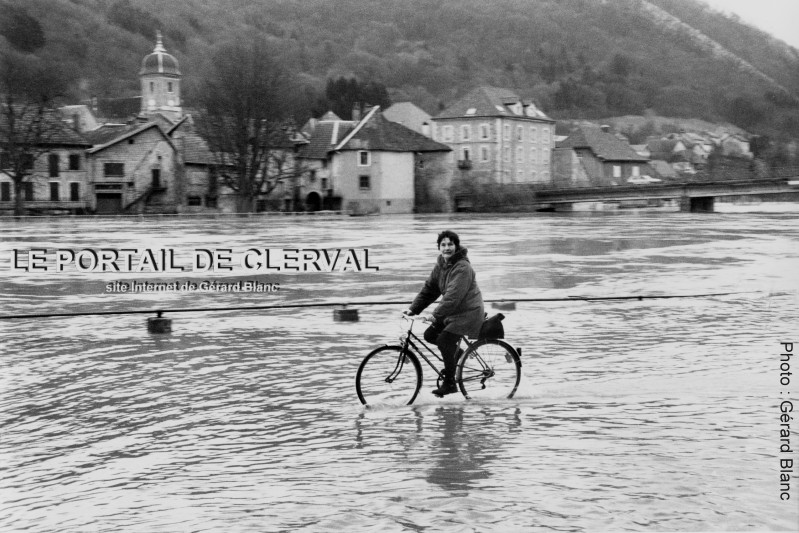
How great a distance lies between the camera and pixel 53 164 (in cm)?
8419

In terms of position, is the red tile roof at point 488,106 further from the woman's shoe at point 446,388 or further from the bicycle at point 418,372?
the woman's shoe at point 446,388

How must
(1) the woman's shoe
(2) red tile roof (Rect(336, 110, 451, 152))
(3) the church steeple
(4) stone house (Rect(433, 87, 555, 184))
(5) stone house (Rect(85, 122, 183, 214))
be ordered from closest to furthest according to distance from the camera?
1. (1) the woman's shoe
2. (5) stone house (Rect(85, 122, 183, 214))
3. (2) red tile roof (Rect(336, 110, 451, 152))
4. (4) stone house (Rect(433, 87, 555, 184))
5. (3) the church steeple

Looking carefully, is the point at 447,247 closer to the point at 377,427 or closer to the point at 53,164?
the point at 377,427

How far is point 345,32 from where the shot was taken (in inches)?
6767

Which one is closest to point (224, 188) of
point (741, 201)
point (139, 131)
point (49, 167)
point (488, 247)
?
point (139, 131)

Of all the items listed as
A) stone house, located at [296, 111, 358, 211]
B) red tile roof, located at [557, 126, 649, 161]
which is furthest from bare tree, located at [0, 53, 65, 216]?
red tile roof, located at [557, 126, 649, 161]

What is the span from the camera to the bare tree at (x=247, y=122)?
7988 cm

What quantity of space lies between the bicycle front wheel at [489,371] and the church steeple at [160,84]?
11671 centimetres

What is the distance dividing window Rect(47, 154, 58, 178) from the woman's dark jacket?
79633mm

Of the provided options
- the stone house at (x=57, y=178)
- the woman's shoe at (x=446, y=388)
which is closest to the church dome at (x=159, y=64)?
the stone house at (x=57, y=178)

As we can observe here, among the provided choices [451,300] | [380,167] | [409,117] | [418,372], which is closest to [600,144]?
[409,117]

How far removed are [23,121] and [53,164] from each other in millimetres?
4030

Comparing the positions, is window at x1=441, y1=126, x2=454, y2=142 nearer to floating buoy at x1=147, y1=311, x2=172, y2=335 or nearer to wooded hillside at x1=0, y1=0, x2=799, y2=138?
wooded hillside at x1=0, y1=0, x2=799, y2=138

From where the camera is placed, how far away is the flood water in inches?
276
